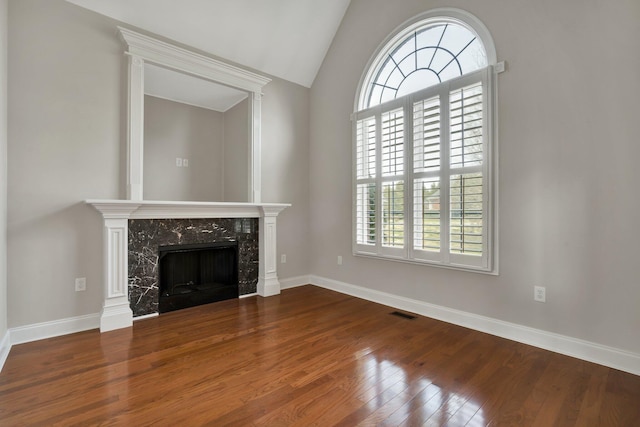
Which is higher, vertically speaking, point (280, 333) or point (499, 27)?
point (499, 27)

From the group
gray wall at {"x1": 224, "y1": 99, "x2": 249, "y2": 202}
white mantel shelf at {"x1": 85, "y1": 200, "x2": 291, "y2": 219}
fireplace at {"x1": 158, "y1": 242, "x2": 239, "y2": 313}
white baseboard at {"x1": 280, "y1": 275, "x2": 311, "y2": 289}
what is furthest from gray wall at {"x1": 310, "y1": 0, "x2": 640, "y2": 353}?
gray wall at {"x1": 224, "y1": 99, "x2": 249, "y2": 202}

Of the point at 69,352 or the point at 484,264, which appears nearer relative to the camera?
the point at 69,352

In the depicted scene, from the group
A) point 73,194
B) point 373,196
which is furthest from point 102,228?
point 373,196

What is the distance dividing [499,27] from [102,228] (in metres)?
4.01

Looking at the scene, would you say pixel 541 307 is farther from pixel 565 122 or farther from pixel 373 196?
pixel 373 196

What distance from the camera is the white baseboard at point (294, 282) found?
4.27m

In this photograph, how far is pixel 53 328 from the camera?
267cm

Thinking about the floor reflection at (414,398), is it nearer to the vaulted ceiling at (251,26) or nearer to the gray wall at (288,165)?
the gray wall at (288,165)

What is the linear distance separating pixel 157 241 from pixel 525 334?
3513 mm

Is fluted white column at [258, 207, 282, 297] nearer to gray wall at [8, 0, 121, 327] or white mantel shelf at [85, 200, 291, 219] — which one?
white mantel shelf at [85, 200, 291, 219]

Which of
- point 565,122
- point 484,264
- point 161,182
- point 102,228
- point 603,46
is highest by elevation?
point 603,46

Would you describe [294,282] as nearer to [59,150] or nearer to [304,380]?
[304,380]

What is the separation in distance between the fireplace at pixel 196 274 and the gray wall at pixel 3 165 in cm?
114

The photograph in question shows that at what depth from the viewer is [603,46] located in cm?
215
